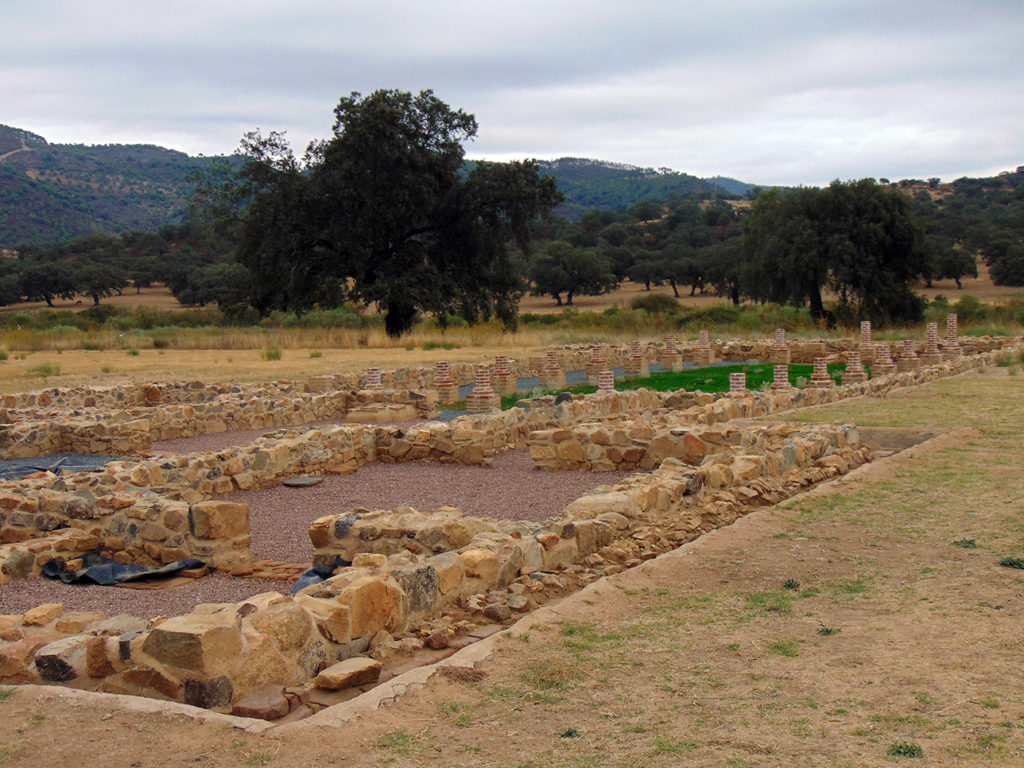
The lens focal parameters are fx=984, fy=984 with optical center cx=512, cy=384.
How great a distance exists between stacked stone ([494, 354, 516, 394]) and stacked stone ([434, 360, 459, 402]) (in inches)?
59.4

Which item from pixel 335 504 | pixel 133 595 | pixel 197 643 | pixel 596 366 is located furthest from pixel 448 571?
pixel 596 366

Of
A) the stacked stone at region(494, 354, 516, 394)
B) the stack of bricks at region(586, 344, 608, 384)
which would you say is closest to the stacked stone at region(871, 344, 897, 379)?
the stack of bricks at region(586, 344, 608, 384)

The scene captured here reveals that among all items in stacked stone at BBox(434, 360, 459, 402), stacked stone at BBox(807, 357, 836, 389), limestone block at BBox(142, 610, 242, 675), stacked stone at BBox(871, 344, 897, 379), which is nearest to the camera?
limestone block at BBox(142, 610, 242, 675)

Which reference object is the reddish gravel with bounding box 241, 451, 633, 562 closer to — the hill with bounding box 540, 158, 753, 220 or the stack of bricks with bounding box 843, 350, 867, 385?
the stack of bricks with bounding box 843, 350, 867, 385

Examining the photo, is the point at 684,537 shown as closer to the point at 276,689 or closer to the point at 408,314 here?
the point at 276,689

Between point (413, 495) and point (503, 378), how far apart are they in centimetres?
1273

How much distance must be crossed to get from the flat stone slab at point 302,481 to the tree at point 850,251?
31.3m

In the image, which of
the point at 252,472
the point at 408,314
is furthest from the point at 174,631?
the point at 408,314

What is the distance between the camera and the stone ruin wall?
4.44 m

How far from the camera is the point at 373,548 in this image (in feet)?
22.9

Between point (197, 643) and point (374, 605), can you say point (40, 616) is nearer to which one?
point (197, 643)

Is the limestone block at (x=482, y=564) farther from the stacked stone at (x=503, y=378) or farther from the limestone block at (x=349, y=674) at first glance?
the stacked stone at (x=503, y=378)

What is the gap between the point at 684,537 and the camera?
742 cm

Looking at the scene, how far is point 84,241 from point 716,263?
47537 millimetres
